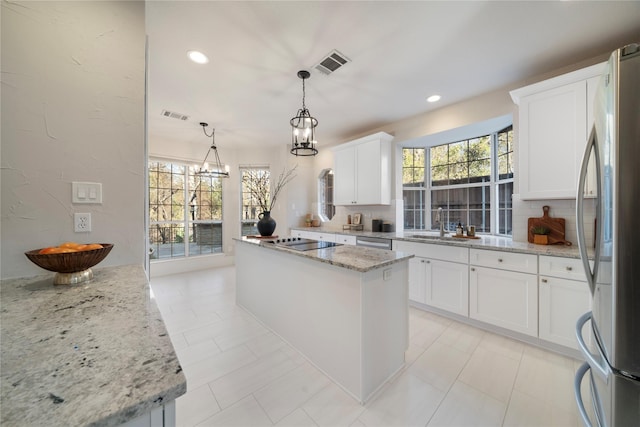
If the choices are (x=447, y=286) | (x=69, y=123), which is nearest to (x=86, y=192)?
(x=69, y=123)

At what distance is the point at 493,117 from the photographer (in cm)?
289

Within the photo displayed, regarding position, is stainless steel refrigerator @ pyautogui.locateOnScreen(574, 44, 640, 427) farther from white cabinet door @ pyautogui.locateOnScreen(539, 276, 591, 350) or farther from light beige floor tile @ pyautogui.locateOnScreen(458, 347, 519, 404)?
white cabinet door @ pyautogui.locateOnScreen(539, 276, 591, 350)

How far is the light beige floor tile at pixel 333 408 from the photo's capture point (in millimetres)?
1424

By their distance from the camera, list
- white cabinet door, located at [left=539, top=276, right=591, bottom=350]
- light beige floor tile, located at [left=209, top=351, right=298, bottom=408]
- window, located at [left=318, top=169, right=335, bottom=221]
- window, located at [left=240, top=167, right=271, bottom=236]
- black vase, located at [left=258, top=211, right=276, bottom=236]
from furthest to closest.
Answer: window, located at [left=240, top=167, right=271, bottom=236], window, located at [left=318, top=169, right=335, bottom=221], black vase, located at [left=258, top=211, right=276, bottom=236], white cabinet door, located at [left=539, top=276, right=591, bottom=350], light beige floor tile, located at [left=209, top=351, right=298, bottom=408]

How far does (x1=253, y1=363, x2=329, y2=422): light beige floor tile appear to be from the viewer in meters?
1.51

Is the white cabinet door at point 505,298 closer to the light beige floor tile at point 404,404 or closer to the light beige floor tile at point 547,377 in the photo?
the light beige floor tile at point 547,377

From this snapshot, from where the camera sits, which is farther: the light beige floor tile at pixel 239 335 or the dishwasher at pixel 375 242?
the dishwasher at pixel 375 242

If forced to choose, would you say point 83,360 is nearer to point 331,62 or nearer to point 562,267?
point 331,62

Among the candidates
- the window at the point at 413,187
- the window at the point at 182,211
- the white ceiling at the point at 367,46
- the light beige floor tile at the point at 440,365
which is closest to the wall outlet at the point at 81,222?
the white ceiling at the point at 367,46

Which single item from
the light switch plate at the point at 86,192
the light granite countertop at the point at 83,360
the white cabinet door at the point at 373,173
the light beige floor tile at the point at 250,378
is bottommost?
the light beige floor tile at the point at 250,378

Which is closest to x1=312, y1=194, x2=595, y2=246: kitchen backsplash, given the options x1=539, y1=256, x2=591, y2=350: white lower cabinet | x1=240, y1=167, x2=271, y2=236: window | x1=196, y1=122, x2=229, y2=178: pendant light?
x1=539, y1=256, x2=591, y2=350: white lower cabinet

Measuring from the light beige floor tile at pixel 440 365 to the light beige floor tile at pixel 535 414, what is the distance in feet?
1.13

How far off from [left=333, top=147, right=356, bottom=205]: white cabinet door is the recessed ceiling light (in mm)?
2543

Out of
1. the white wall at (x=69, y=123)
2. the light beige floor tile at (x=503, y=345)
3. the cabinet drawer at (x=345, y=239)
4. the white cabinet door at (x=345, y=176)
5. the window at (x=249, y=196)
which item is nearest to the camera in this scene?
the white wall at (x=69, y=123)
